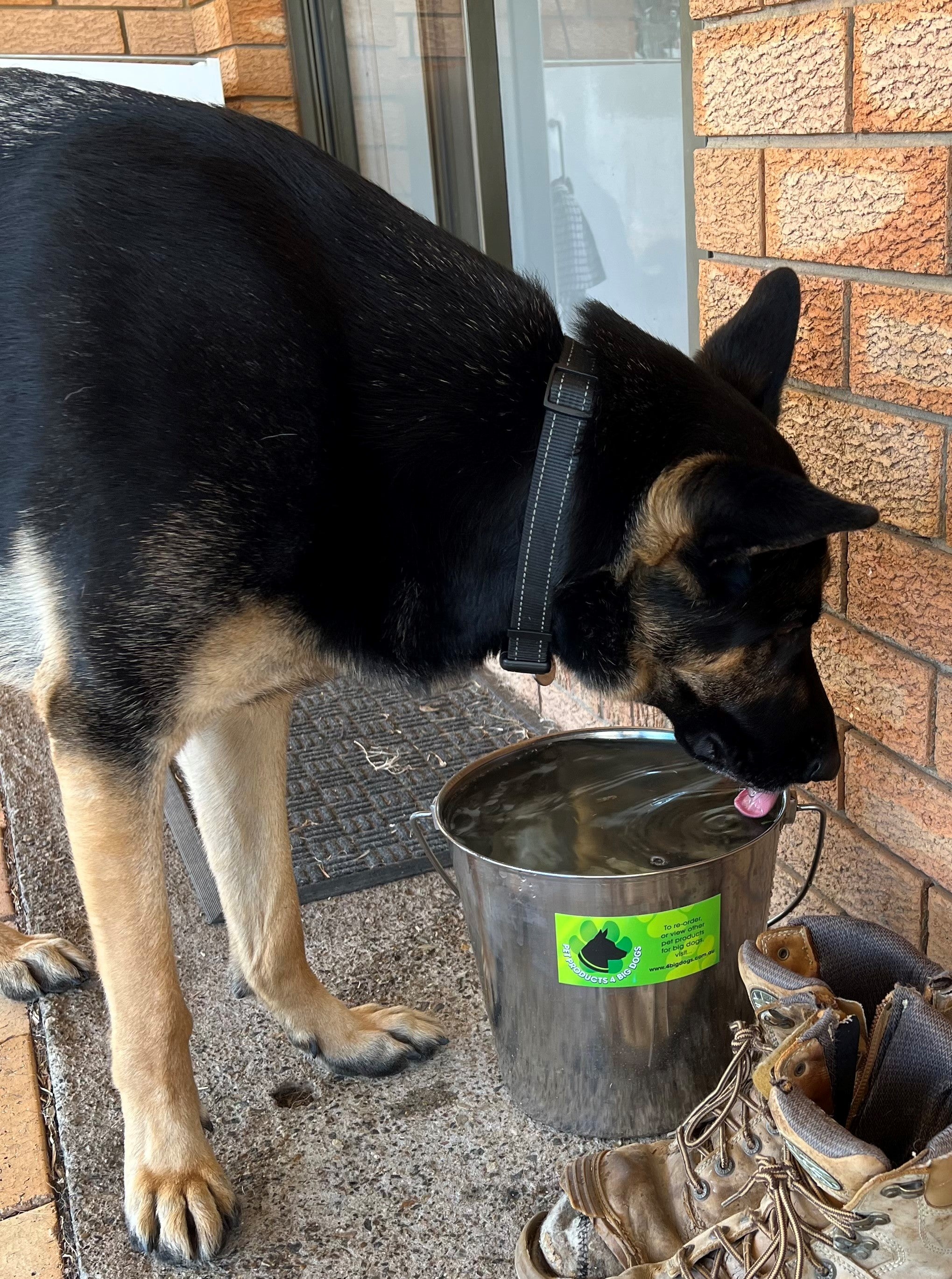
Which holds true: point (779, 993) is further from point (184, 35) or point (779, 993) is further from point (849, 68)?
point (184, 35)

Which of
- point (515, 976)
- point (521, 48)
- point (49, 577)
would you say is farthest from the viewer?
point (521, 48)

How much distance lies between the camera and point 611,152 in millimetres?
2994

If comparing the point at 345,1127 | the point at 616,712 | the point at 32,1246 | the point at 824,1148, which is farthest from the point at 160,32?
the point at 824,1148

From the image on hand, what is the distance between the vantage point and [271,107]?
4.56 metres

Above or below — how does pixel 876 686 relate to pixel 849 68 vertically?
below

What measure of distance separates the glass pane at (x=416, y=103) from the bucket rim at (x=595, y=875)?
230 centimetres

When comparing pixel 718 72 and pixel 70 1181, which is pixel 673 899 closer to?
pixel 70 1181

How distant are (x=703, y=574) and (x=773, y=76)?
38.0 inches

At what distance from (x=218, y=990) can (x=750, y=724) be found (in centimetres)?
130

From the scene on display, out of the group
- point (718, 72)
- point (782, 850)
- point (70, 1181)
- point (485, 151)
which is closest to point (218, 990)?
point (70, 1181)

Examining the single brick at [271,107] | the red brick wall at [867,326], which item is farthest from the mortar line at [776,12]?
the single brick at [271,107]

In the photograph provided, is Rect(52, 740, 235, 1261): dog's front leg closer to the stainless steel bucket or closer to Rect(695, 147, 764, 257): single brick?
the stainless steel bucket

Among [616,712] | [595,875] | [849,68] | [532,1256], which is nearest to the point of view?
[532,1256]

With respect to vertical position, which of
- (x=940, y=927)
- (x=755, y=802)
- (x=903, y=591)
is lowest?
(x=940, y=927)
